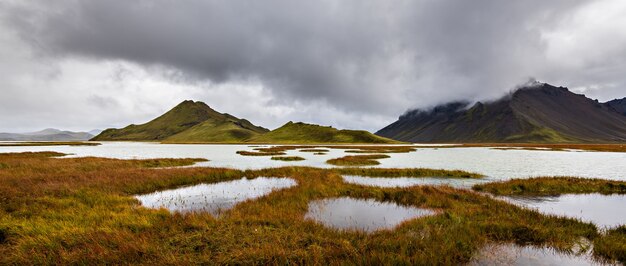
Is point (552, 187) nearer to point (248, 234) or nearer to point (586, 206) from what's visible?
point (586, 206)

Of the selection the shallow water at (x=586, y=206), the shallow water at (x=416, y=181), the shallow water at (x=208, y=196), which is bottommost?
the shallow water at (x=586, y=206)

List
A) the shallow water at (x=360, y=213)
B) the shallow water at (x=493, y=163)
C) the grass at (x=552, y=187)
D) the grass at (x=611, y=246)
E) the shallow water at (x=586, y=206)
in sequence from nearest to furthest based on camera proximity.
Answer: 1. the grass at (x=611, y=246)
2. the shallow water at (x=360, y=213)
3. the shallow water at (x=586, y=206)
4. the grass at (x=552, y=187)
5. the shallow water at (x=493, y=163)

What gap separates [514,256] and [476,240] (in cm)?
120

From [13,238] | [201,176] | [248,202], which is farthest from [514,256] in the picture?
[201,176]

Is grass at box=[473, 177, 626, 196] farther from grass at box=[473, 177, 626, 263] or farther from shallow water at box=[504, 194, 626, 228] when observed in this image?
shallow water at box=[504, 194, 626, 228]

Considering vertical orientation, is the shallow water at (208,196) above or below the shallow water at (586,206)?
above

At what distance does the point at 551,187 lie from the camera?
21094 millimetres

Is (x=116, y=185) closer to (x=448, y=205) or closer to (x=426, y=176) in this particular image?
(x=448, y=205)

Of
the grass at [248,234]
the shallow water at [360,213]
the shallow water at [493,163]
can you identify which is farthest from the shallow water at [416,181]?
the shallow water at [360,213]

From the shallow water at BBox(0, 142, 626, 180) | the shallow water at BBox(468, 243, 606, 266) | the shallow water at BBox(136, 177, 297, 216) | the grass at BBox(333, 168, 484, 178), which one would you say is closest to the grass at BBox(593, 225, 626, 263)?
the shallow water at BBox(468, 243, 606, 266)

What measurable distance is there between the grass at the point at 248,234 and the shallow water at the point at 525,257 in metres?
0.36

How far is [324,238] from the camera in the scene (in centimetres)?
932

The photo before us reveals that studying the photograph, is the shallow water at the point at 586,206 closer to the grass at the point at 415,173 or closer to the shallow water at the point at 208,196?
the grass at the point at 415,173

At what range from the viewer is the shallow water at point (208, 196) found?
15391 mm
